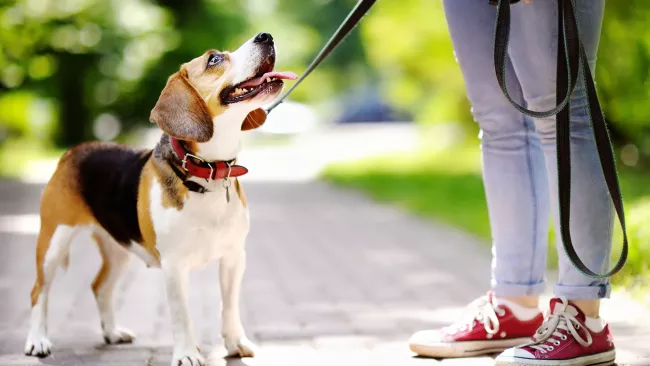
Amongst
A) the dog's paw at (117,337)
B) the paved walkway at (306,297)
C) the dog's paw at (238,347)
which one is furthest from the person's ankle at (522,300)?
the dog's paw at (117,337)

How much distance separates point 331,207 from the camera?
12.2m

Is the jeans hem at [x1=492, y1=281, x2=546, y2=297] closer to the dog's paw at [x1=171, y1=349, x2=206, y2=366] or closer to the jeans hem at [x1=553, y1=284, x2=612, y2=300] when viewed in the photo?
the jeans hem at [x1=553, y1=284, x2=612, y2=300]

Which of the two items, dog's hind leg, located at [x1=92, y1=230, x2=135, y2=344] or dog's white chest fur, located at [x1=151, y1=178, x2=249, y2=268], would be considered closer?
dog's white chest fur, located at [x1=151, y1=178, x2=249, y2=268]

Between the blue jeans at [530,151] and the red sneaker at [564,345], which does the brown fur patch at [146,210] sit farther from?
the red sneaker at [564,345]

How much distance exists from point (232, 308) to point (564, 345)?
142 centimetres

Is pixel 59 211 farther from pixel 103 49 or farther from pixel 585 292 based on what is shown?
pixel 103 49

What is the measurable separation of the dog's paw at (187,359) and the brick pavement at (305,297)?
19 centimetres

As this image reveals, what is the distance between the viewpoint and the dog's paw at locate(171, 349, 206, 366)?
3.84m

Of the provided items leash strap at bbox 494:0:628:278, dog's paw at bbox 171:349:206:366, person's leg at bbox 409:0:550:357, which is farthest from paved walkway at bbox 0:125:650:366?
leash strap at bbox 494:0:628:278

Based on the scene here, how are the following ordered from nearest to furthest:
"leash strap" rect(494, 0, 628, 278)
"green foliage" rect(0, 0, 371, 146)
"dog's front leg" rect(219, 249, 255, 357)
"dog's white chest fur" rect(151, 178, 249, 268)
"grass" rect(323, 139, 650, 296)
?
"leash strap" rect(494, 0, 628, 278) < "dog's white chest fur" rect(151, 178, 249, 268) < "dog's front leg" rect(219, 249, 255, 357) < "grass" rect(323, 139, 650, 296) < "green foliage" rect(0, 0, 371, 146)

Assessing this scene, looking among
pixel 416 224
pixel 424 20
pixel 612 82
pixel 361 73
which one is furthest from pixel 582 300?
pixel 361 73

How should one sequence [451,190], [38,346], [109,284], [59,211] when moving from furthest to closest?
[451,190] < [109,284] < [59,211] < [38,346]

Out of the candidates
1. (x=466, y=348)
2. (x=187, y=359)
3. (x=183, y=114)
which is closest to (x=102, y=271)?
(x=187, y=359)

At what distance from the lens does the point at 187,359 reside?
3852 millimetres
